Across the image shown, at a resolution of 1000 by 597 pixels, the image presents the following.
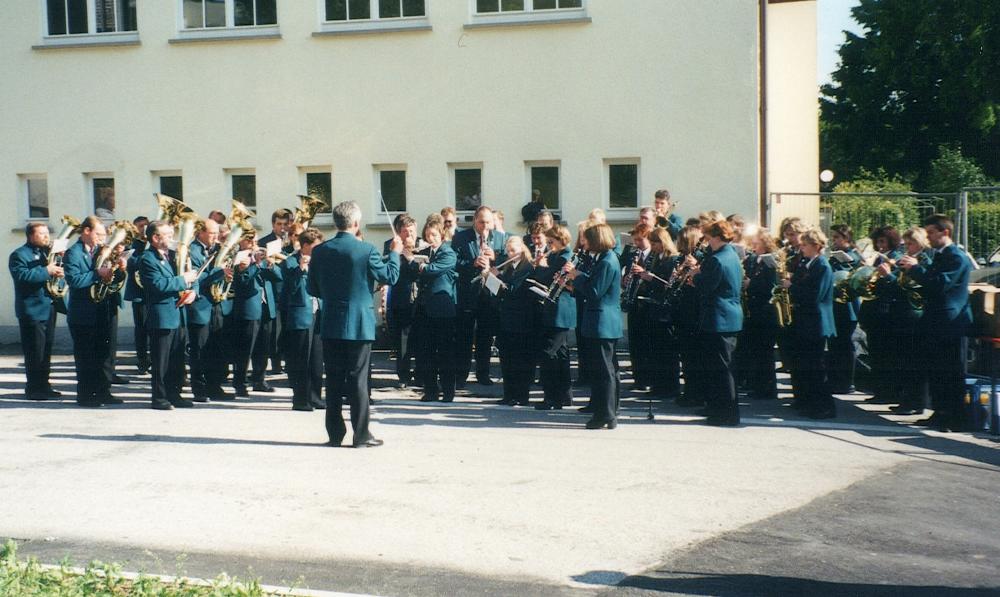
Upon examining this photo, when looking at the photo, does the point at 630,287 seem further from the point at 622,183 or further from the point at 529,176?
the point at 529,176

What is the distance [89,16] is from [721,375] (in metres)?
13.8

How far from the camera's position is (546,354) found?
1242cm

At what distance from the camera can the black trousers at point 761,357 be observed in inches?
519

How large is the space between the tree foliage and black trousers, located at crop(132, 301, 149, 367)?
89.2 ft

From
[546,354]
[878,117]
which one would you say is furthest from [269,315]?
[878,117]

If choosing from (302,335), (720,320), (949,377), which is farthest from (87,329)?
(949,377)

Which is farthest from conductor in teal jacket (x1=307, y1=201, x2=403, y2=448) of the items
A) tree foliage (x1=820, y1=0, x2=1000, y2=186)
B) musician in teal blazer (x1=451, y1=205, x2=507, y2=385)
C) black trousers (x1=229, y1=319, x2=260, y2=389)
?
tree foliage (x1=820, y1=0, x2=1000, y2=186)

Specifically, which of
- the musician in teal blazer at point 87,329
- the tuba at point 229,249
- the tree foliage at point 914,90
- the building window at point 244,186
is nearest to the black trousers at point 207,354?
the tuba at point 229,249

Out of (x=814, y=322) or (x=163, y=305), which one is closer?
(x=814, y=322)

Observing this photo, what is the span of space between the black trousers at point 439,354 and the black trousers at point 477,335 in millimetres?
497

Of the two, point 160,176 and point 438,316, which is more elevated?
point 160,176

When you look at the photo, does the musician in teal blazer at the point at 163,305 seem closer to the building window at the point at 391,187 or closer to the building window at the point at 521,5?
the building window at the point at 391,187

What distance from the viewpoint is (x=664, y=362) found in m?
13.3

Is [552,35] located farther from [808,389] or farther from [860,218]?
[808,389]
